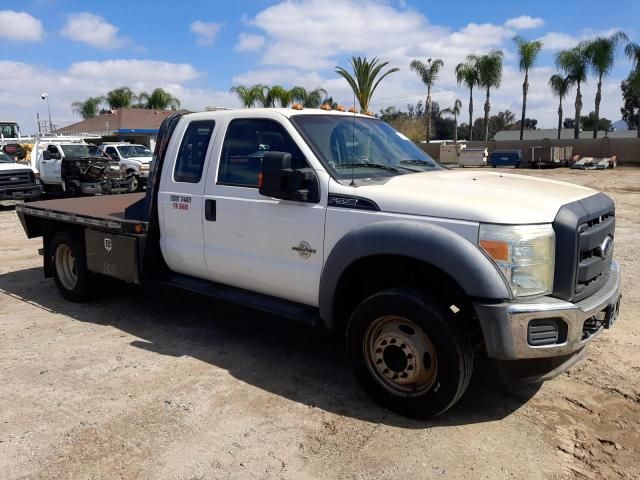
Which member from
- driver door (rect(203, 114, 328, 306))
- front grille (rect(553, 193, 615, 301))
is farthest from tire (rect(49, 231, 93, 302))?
front grille (rect(553, 193, 615, 301))

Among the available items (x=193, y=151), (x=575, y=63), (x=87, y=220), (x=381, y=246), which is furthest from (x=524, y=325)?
(x=575, y=63)

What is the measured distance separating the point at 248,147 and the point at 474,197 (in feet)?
6.34

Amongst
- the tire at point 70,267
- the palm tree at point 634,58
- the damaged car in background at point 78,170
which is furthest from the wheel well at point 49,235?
the palm tree at point 634,58

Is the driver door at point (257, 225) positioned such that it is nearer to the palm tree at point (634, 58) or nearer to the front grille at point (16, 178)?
the front grille at point (16, 178)

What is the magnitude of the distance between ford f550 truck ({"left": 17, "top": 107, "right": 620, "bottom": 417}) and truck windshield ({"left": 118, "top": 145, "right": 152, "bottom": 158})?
16.4 m

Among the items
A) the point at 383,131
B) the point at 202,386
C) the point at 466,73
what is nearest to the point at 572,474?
the point at 202,386

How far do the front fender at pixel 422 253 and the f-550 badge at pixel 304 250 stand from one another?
Result: 20cm

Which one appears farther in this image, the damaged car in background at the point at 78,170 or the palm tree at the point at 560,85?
the palm tree at the point at 560,85

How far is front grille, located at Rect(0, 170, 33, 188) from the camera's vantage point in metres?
15.9

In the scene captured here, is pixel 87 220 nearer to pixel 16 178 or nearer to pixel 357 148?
pixel 357 148

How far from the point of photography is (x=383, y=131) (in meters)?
4.90

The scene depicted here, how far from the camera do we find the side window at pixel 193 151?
4.86 metres

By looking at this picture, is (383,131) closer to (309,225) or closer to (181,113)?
(309,225)

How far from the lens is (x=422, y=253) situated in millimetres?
3365
